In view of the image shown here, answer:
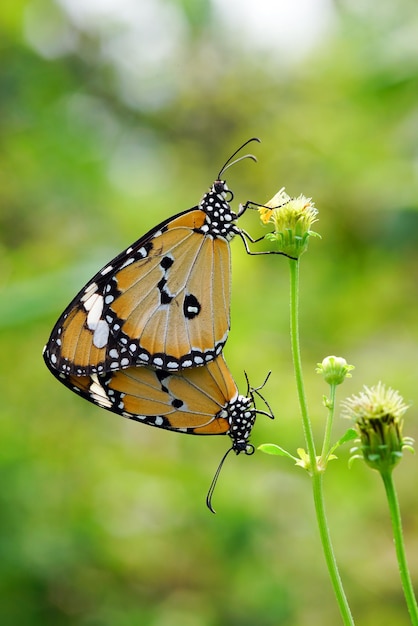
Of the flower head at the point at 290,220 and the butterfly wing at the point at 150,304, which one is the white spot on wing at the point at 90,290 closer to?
the butterfly wing at the point at 150,304

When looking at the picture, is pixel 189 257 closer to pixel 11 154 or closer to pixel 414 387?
pixel 414 387

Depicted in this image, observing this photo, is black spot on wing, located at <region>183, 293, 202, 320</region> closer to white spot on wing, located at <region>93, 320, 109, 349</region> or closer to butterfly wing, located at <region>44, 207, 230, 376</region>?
butterfly wing, located at <region>44, 207, 230, 376</region>

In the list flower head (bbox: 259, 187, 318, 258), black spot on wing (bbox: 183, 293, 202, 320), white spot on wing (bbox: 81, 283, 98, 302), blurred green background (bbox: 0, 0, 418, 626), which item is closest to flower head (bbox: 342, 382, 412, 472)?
flower head (bbox: 259, 187, 318, 258)

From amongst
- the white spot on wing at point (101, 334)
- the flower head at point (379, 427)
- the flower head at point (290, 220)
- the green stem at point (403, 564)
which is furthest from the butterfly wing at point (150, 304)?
the green stem at point (403, 564)

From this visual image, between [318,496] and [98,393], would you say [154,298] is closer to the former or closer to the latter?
[98,393]

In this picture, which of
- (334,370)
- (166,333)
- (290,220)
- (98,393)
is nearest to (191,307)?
(166,333)

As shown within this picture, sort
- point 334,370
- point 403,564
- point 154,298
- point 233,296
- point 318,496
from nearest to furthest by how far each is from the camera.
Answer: point 403,564, point 318,496, point 334,370, point 154,298, point 233,296
